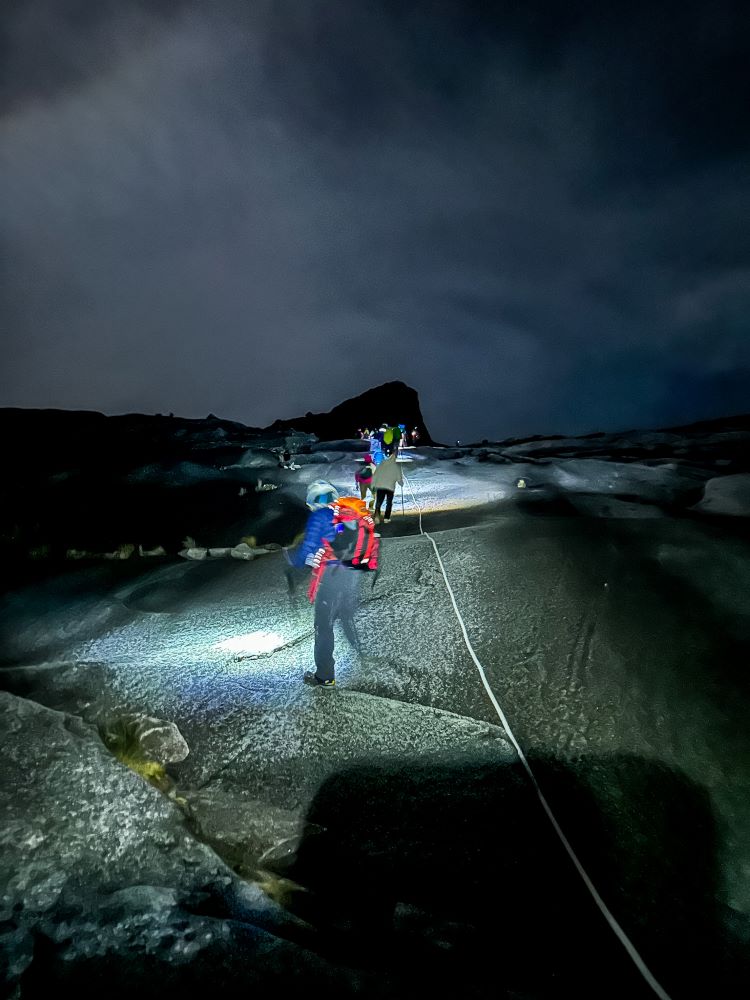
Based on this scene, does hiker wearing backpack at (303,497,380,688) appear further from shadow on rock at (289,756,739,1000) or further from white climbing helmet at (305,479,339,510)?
shadow on rock at (289,756,739,1000)

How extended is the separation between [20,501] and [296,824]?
1799 cm

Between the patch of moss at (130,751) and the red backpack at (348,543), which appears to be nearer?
the patch of moss at (130,751)

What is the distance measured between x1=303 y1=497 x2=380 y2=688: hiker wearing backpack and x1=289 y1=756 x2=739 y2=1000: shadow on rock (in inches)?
58.6

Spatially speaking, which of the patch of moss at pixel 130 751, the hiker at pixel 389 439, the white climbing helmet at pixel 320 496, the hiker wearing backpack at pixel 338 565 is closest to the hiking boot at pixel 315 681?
the hiker wearing backpack at pixel 338 565

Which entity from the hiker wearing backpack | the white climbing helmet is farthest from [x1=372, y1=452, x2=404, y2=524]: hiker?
the white climbing helmet

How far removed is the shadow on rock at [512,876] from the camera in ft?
9.37

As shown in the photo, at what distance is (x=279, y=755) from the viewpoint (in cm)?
466

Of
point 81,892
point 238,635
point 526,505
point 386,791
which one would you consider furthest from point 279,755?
point 526,505

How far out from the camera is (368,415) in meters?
102

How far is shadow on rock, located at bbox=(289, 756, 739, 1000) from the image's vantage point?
286 centimetres

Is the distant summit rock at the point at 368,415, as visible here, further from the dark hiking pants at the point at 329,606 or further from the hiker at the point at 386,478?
the dark hiking pants at the point at 329,606

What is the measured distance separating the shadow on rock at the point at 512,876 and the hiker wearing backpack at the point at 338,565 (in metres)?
1.49

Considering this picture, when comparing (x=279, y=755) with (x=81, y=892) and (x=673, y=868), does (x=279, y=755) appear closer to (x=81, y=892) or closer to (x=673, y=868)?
(x=81, y=892)

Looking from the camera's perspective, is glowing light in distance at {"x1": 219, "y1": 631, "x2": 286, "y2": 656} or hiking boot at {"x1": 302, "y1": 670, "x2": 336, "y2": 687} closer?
hiking boot at {"x1": 302, "y1": 670, "x2": 336, "y2": 687}
